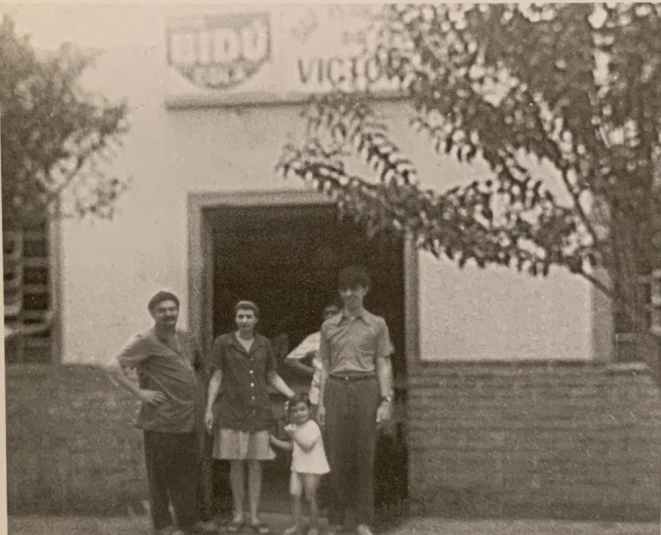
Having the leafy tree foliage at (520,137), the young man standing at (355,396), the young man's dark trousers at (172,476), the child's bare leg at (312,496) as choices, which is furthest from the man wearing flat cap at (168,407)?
the leafy tree foliage at (520,137)

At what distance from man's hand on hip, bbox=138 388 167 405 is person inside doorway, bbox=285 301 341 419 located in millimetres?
520

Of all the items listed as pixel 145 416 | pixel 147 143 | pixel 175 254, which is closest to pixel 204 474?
pixel 145 416

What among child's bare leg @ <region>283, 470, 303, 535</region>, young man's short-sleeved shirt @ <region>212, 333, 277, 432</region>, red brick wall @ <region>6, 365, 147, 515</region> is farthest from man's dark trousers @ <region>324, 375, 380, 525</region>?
red brick wall @ <region>6, 365, 147, 515</region>

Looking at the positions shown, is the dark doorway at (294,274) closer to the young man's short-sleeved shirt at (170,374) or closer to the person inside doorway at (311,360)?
the person inside doorway at (311,360)

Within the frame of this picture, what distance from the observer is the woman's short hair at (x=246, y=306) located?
3.80 m

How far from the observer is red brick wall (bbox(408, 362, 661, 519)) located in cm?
379

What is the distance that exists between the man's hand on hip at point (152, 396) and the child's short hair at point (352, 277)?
2.74 ft

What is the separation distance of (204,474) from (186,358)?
0.48 meters

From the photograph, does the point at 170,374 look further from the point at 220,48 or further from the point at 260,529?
the point at 220,48

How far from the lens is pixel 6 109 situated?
3.84m

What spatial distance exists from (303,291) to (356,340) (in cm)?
28

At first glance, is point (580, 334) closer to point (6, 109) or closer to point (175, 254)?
point (175, 254)

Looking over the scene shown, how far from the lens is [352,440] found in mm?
3818

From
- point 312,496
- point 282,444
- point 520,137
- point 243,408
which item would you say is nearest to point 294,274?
point 243,408
